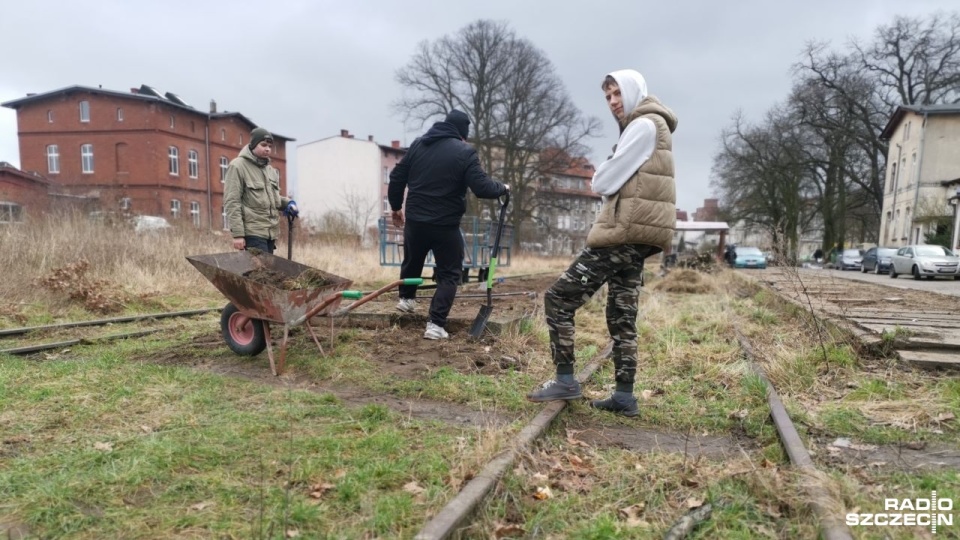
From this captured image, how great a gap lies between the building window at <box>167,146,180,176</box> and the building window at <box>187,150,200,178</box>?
0.99 meters

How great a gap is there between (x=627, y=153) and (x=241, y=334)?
3.58 m

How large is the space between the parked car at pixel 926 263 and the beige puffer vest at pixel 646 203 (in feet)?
76.1

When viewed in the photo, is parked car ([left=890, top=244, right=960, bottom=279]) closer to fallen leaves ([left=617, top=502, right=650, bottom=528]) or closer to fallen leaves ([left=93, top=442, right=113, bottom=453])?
fallen leaves ([left=617, top=502, right=650, bottom=528])

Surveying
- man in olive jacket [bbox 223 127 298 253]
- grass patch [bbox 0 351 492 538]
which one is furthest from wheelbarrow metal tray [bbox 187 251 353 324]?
man in olive jacket [bbox 223 127 298 253]

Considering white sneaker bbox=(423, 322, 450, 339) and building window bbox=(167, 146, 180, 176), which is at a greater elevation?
building window bbox=(167, 146, 180, 176)

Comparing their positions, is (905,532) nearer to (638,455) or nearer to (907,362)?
(638,455)

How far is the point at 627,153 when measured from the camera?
311 centimetres

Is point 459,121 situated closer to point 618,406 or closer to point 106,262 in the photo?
point 618,406

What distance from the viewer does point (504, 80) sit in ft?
113

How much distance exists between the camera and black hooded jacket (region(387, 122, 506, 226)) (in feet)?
15.7

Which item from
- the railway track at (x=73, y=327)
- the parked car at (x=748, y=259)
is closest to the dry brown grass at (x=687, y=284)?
the railway track at (x=73, y=327)

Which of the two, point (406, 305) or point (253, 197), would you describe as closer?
point (253, 197)

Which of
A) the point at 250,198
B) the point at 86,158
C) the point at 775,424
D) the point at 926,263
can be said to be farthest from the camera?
the point at 86,158

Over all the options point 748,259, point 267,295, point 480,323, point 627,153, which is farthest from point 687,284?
point 748,259
